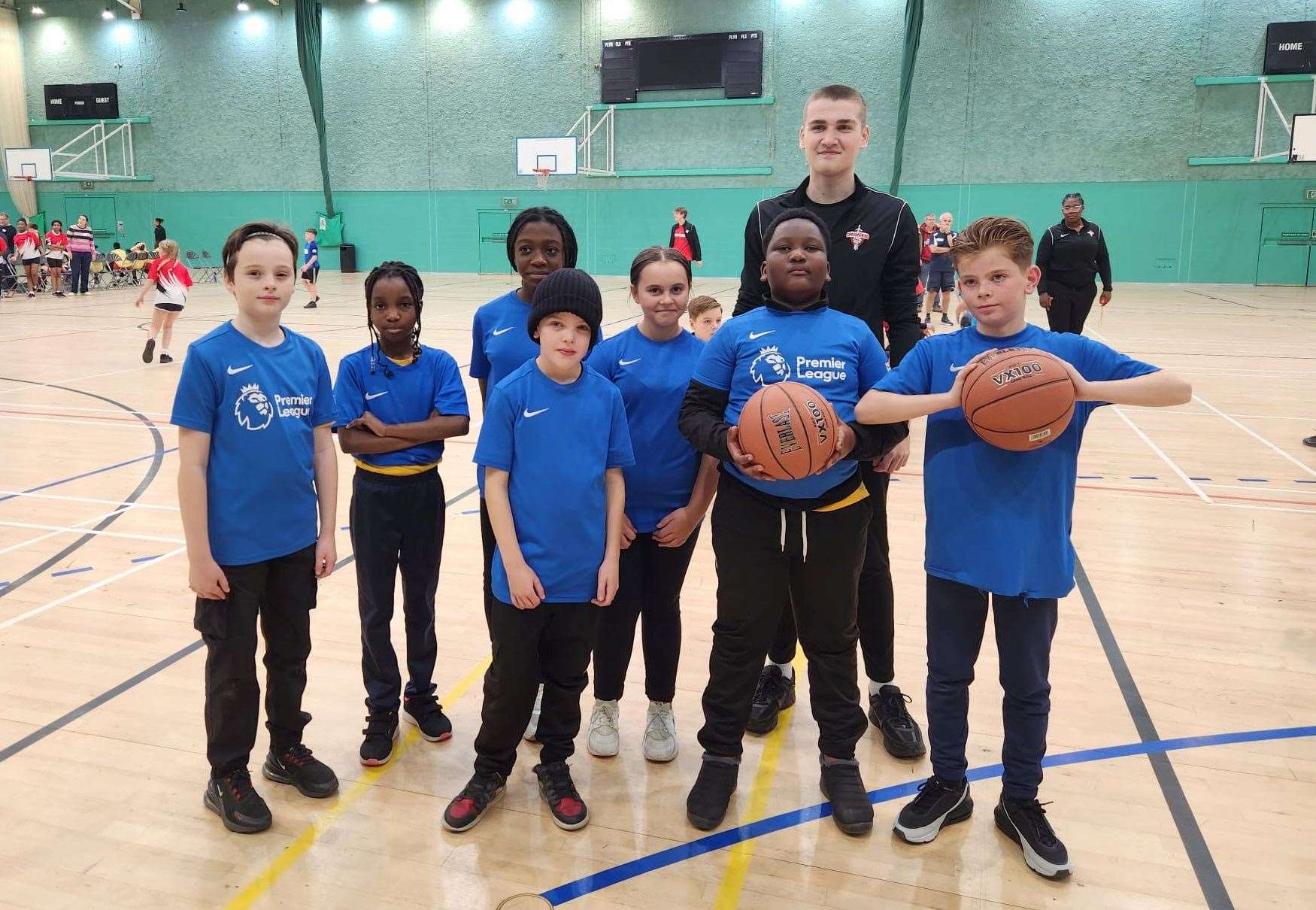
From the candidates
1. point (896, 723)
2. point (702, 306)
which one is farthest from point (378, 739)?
point (702, 306)

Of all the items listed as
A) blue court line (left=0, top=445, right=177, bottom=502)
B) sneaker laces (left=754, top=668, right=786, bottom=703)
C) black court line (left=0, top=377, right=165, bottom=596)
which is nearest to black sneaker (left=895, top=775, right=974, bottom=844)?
sneaker laces (left=754, top=668, right=786, bottom=703)

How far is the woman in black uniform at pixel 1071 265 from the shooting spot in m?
8.96

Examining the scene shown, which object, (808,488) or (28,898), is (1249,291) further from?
(28,898)

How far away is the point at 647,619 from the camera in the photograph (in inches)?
126

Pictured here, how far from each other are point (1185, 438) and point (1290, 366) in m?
4.69

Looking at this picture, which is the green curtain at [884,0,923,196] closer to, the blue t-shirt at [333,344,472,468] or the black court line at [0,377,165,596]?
the black court line at [0,377,165,596]

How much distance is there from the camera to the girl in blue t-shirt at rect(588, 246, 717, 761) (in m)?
3.00

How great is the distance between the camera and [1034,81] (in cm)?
2258

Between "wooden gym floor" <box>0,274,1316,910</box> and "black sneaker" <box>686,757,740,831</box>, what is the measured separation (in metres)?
0.05

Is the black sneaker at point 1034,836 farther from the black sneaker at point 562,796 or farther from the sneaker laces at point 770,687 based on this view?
the black sneaker at point 562,796

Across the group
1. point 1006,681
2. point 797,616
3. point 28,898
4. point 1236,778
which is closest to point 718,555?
point 797,616

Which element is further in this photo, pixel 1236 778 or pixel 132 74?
pixel 132 74

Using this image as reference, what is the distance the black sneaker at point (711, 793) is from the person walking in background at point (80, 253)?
2229 cm

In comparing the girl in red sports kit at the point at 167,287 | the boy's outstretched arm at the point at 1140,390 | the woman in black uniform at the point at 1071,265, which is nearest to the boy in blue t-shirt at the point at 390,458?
the boy's outstretched arm at the point at 1140,390
